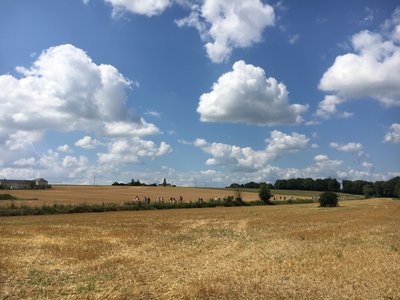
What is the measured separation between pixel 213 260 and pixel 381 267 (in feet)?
22.7

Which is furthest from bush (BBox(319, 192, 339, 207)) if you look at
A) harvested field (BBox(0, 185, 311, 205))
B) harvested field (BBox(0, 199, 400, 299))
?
harvested field (BBox(0, 199, 400, 299))

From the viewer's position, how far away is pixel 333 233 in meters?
30.0

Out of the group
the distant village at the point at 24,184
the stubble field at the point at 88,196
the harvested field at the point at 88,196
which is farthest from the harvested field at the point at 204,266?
the distant village at the point at 24,184

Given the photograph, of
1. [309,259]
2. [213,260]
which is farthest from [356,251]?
[213,260]

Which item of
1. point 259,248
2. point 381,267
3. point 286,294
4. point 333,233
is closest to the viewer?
point 286,294

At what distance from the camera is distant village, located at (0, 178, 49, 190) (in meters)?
144

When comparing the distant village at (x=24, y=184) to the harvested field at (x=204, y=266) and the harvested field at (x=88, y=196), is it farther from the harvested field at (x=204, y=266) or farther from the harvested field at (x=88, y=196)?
the harvested field at (x=204, y=266)

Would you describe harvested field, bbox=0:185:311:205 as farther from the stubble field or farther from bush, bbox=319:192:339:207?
bush, bbox=319:192:339:207

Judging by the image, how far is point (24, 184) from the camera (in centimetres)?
15412

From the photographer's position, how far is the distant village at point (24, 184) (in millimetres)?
144200

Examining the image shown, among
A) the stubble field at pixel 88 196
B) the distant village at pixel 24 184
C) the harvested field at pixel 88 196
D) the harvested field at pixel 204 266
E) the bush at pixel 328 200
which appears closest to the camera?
the harvested field at pixel 204 266

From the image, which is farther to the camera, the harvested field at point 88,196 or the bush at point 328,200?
the harvested field at point 88,196

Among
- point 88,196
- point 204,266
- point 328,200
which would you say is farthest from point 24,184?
point 204,266

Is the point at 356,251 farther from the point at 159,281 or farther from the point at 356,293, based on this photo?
the point at 159,281
